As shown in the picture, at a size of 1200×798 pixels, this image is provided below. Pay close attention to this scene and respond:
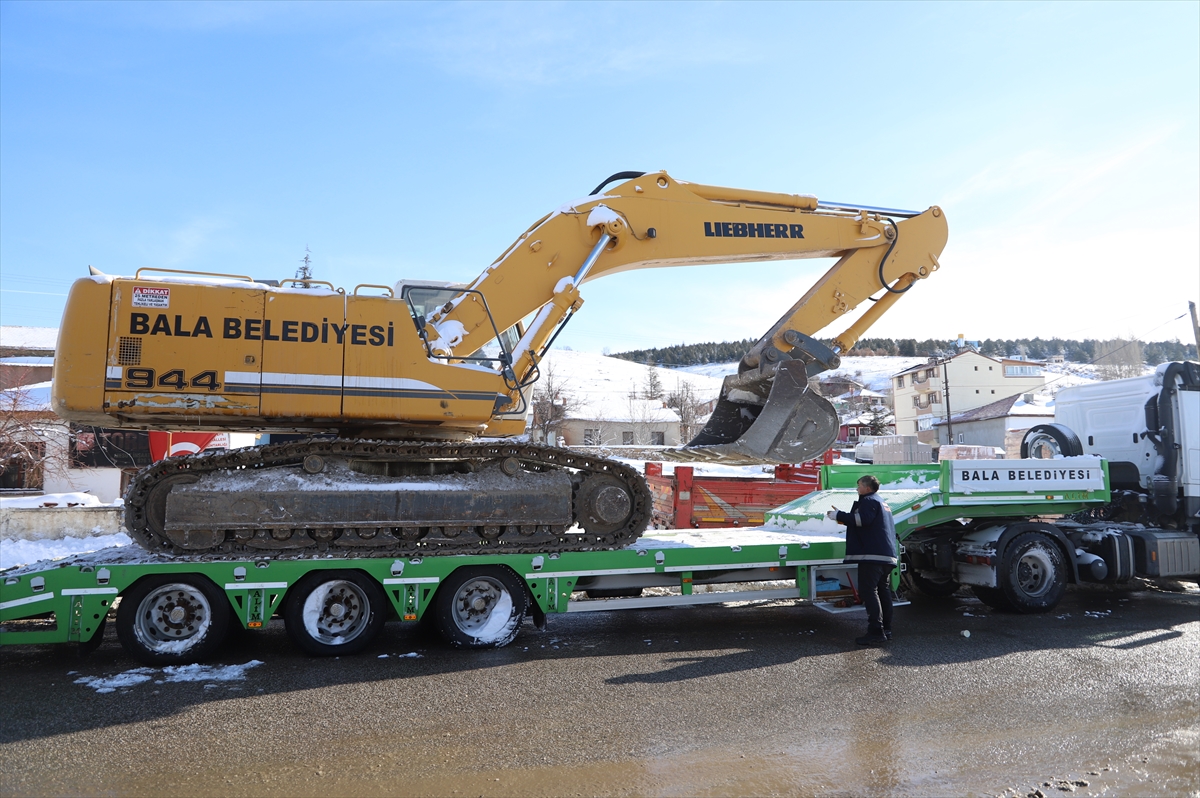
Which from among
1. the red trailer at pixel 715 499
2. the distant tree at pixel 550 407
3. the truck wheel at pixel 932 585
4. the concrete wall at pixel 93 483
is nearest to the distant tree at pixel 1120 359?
the distant tree at pixel 550 407

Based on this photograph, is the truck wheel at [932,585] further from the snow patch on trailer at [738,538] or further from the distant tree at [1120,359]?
the distant tree at [1120,359]

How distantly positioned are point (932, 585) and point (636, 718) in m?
6.30

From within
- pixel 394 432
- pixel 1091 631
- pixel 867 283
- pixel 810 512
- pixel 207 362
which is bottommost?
pixel 1091 631

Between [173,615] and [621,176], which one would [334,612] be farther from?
[621,176]

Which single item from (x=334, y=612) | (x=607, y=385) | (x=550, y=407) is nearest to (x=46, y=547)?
(x=334, y=612)

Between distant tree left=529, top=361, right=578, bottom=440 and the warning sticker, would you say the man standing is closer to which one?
the warning sticker

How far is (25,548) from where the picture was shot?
12.9 metres

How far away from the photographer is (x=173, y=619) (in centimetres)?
672

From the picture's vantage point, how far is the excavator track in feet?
22.8

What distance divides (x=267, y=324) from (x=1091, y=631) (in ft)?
29.3

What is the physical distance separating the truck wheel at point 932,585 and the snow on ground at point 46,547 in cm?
1140

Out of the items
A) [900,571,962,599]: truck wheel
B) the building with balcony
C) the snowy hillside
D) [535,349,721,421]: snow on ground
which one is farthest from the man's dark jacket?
the snowy hillside

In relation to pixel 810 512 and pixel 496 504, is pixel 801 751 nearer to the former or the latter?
pixel 496 504

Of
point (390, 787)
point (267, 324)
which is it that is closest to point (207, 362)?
point (267, 324)
